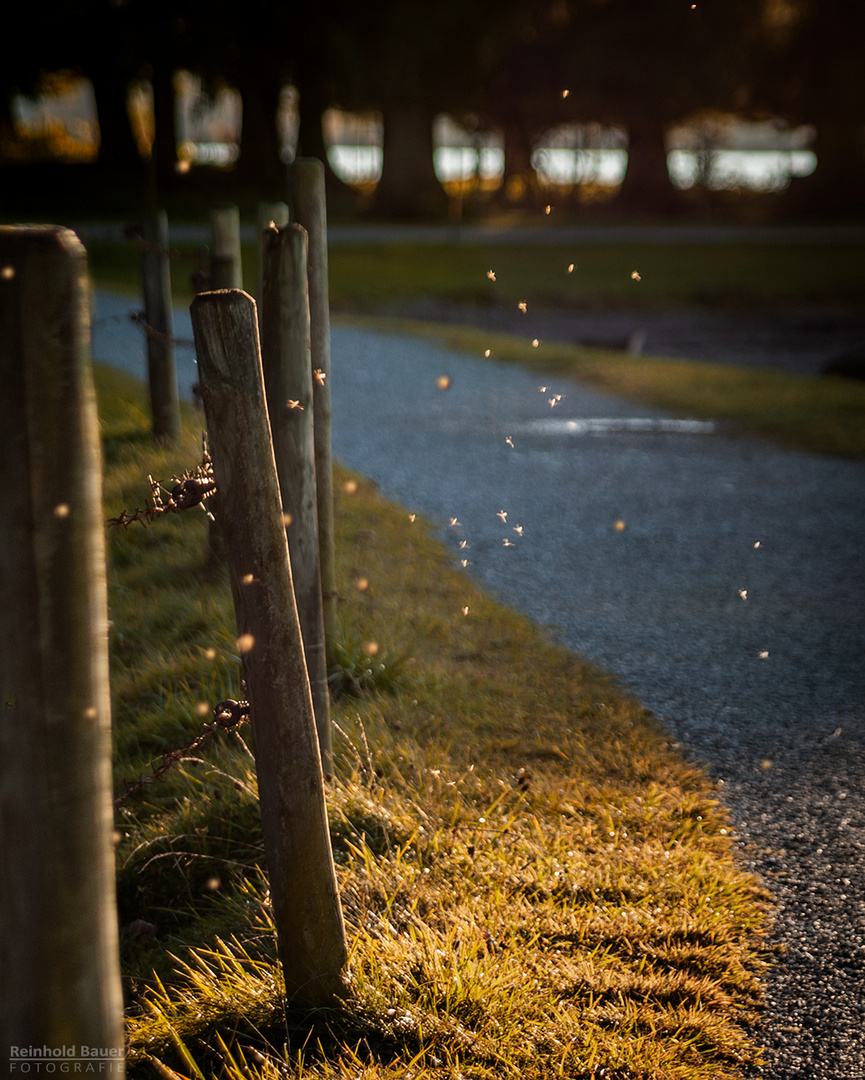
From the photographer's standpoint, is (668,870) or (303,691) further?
(668,870)

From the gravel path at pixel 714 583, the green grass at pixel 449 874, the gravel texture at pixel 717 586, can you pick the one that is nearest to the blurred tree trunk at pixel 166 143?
the gravel path at pixel 714 583

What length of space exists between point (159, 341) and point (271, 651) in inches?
179

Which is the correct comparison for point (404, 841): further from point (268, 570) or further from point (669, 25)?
point (669, 25)

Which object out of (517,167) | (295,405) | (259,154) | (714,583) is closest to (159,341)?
(714,583)

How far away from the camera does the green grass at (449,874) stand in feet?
6.80

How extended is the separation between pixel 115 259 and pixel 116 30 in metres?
4.85

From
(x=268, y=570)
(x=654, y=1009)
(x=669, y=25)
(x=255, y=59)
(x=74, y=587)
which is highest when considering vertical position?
(x=669, y=25)

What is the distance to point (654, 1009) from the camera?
2234 millimetres

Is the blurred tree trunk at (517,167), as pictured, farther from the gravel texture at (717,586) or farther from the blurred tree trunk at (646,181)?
the gravel texture at (717,586)

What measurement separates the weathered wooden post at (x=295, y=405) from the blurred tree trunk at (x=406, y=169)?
90.2 feet

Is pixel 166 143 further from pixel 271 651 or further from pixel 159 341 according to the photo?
pixel 271 651

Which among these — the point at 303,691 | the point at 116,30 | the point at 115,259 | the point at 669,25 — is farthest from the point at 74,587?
the point at 669,25

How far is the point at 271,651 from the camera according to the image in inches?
76.6

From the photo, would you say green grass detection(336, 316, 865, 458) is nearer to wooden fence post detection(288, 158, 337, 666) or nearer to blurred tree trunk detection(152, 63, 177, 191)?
wooden fence post detection(288, 158, 337, 666)
